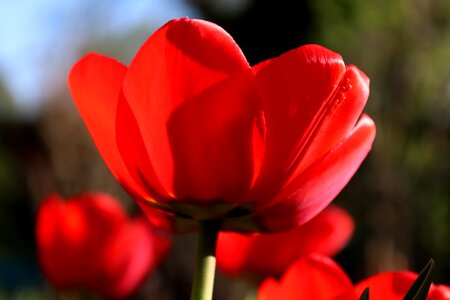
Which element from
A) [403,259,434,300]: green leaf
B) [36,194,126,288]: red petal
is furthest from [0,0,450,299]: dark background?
[403,259,434,300]: green leaf

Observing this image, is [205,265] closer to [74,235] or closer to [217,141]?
[217,141]

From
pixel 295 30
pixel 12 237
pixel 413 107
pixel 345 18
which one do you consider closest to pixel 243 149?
pixel 413 107

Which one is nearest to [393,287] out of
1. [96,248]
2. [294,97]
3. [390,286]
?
[390,286]

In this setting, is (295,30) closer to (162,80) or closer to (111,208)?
(111,208)

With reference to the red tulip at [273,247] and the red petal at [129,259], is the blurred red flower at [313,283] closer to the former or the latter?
the red tulip at [273,247]

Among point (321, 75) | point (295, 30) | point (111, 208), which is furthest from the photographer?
point (295, 30)

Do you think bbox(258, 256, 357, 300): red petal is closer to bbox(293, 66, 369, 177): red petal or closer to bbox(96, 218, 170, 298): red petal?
bbox(293, 66, 369, 177): red petal
